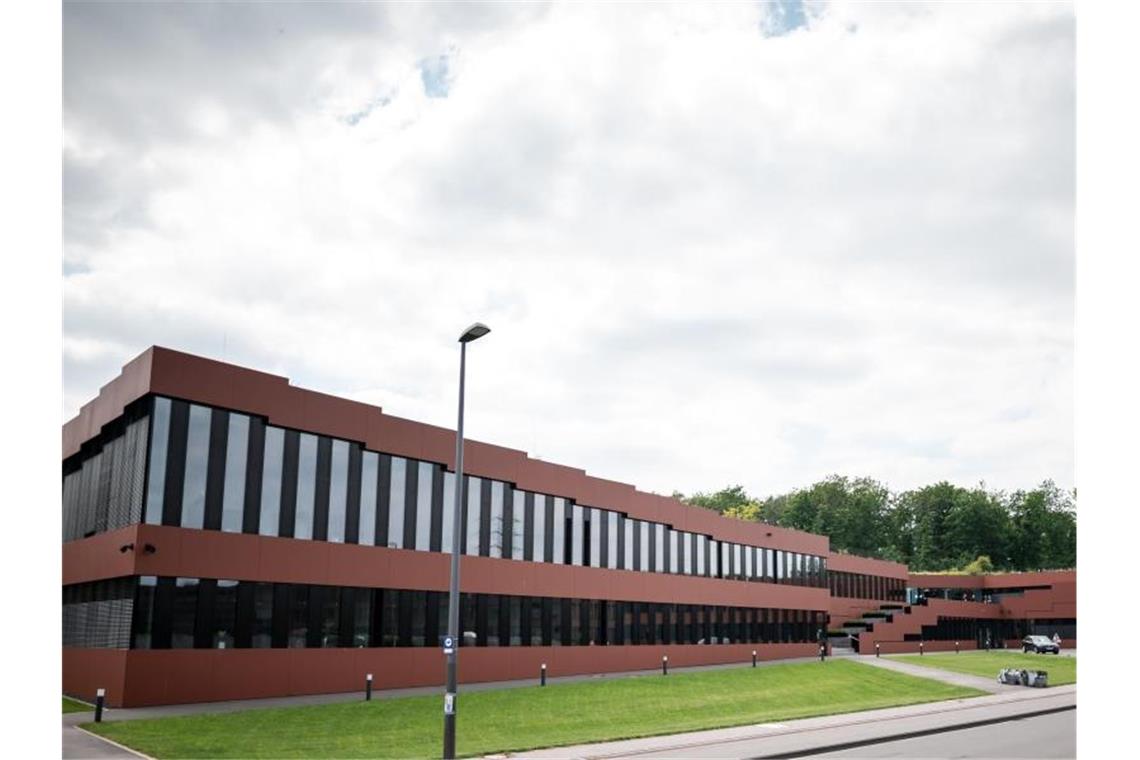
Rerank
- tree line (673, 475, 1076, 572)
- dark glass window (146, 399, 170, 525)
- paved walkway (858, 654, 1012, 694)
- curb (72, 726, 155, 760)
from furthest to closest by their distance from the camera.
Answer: tree line (673, 475, 1076, 572)
paved walkway (858, 654, 1012, 694)
dark glass window (146, 399, 170, 525)
curb (72, 726, 155, 760)

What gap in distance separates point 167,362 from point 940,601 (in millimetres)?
68079

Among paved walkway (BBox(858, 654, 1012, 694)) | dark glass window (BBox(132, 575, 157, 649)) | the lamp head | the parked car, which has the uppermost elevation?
the lamp head

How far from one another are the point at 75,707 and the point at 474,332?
17.9 metres

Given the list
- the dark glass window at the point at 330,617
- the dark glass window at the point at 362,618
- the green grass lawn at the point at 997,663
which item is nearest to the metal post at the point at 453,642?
the dark glass window at the point at 330,617

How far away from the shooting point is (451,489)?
39031mm

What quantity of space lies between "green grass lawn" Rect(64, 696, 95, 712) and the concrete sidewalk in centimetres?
1364

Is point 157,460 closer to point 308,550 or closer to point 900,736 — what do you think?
point 308,550

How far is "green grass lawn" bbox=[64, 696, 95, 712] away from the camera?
93.8 feet

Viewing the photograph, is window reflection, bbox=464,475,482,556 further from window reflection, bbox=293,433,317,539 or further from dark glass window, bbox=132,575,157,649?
dark glass window, bbox=132,575,157,649

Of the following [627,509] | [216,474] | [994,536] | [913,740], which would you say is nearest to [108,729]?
[216,474]

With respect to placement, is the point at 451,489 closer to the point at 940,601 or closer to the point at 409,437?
the point at 409,437

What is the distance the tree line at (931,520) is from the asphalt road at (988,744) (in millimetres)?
103501

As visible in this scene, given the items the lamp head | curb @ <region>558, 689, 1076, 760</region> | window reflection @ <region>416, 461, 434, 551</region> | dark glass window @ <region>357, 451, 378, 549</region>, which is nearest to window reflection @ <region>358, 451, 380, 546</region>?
dark glass window @ <region>357, 451, 378, 549</region>

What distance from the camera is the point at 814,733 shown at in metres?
28.0
